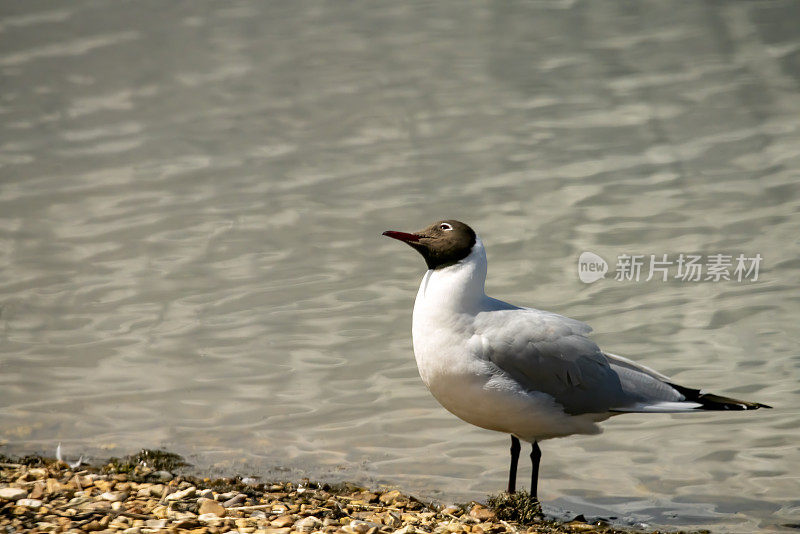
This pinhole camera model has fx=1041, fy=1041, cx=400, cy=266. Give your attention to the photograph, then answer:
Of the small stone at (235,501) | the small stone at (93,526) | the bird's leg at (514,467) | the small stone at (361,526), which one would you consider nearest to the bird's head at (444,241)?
the bird's leg at (514,467)

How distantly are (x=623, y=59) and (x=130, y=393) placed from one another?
11.0m

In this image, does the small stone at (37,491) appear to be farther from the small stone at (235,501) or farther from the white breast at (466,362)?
the white breast at (466,362)

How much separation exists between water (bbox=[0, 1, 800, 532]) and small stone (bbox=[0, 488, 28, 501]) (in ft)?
4.55

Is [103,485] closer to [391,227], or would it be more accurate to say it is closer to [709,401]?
[709,401]

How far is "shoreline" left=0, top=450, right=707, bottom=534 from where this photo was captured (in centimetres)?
409

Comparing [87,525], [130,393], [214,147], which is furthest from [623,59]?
[87,525]

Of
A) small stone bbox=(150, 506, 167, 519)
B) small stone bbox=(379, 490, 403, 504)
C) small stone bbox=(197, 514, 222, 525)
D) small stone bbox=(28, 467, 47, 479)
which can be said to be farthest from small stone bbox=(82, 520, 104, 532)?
small stone bbox=(379, 490, 403, 504)

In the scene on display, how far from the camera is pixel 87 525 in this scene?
4031 mm

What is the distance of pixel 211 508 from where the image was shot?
14.1ft

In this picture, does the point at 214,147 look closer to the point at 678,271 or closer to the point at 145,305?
the point at 145,305

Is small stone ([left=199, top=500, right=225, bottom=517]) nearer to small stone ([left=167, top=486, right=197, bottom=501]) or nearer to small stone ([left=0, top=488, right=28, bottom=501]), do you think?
small stone ([left=167, top=486, right=197, bottom=501])

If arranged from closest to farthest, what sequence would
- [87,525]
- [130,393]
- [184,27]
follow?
[87,525] < [130,393] < [184,27]

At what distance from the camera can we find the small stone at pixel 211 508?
168 inches
